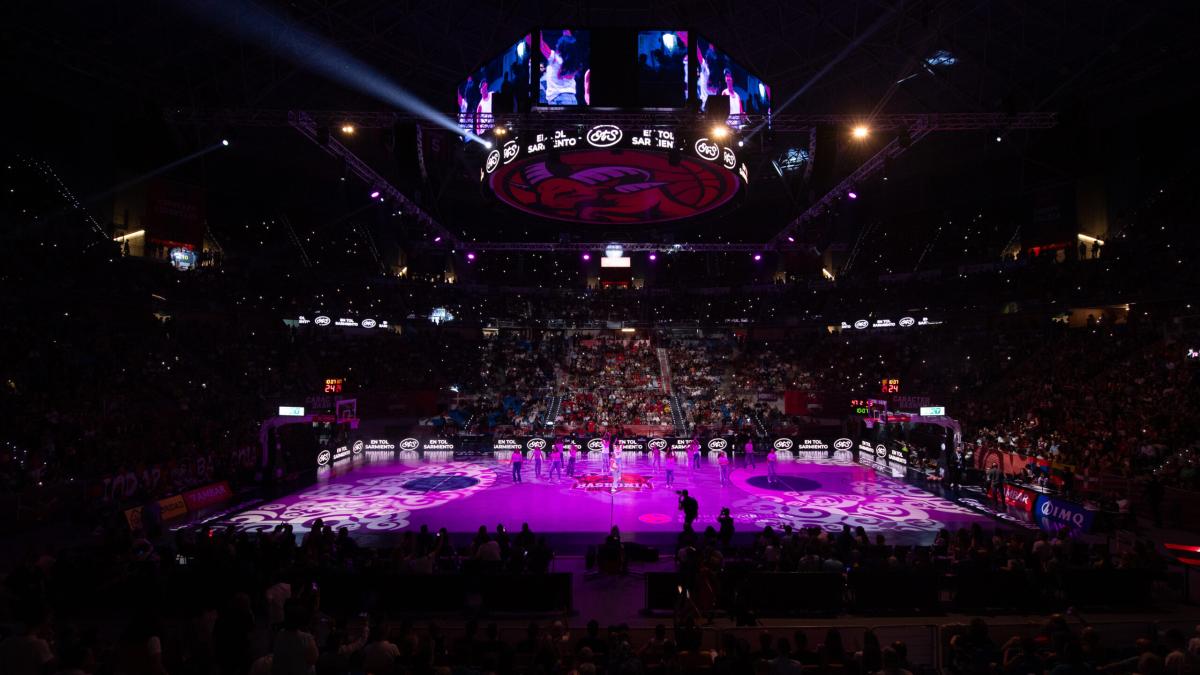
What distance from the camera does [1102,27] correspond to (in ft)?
70.0

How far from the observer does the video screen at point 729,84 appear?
15.6m

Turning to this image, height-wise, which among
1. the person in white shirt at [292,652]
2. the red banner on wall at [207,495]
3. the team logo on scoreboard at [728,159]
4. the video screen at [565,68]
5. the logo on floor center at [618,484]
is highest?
the video screen at [565,68]

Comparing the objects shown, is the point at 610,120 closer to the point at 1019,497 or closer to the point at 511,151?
the point at 511,151

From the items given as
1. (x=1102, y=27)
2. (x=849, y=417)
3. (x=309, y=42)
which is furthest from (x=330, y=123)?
(x=849, y=417)

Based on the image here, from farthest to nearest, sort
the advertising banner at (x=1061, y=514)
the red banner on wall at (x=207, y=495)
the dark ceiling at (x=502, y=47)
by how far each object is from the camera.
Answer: the dark ceiling at (x=502, y=47), the red banner on wall at (x=207, y=495), the advertising banner at (x=1061, y=514)

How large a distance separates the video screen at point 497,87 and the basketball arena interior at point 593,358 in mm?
131

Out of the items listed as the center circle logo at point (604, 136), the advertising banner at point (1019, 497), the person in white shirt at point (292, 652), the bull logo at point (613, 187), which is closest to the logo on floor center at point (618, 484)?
the bull logo at point (613, 187)

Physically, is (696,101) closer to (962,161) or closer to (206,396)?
(206,396)

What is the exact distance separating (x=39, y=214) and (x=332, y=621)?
2965 cm

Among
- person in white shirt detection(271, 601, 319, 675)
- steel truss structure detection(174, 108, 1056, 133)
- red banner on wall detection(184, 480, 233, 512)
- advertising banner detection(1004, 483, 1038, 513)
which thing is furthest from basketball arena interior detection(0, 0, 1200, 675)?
red banner on wall detection(184, 480, 233, 512)

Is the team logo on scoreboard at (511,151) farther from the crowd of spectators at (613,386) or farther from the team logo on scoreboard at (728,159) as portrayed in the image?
the crowd of spectators at (613,386)

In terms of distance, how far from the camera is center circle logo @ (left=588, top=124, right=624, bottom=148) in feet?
48.6

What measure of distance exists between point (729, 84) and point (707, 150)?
2.52m

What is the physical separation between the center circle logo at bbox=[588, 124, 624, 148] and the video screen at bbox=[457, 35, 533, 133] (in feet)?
6.47
